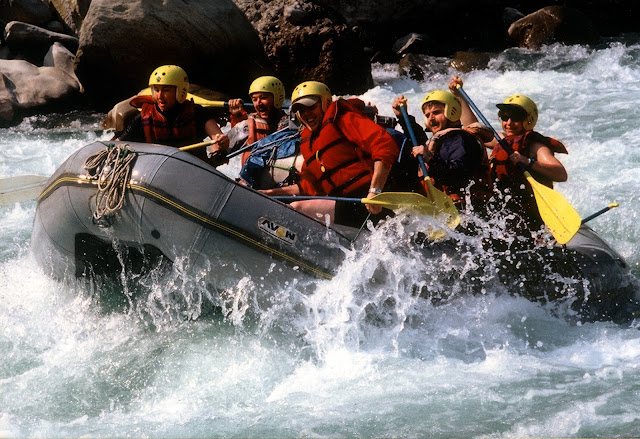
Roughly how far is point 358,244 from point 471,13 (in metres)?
12.3

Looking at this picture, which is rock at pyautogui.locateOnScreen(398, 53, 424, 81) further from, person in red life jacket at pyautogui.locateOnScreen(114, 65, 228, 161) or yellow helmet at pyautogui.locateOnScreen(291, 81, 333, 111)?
yellow helmet at pyautogui.locateOnScreen(291, 81, 333, 111)

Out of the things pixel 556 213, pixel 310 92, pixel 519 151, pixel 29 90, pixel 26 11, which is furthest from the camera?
pixel 26 11

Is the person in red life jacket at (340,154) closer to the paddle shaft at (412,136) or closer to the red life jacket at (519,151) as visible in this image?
the paddle shaft at (412,136)

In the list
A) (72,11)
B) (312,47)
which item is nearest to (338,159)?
(312,47)

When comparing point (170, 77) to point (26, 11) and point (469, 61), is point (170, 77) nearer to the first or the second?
point (469, 61)

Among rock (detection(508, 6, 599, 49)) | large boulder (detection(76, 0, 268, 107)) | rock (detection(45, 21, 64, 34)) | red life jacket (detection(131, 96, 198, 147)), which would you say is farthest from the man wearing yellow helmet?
rock (detection(45, 21, 64, 34))

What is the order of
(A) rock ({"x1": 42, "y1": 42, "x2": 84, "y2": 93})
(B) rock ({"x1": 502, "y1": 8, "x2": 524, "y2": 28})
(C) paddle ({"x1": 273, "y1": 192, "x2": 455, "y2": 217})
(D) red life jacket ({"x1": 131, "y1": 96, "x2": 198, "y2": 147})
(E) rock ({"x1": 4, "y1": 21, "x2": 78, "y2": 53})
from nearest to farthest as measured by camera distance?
(C) paddle ({"x1": 273, "y1": 192, "x2": 455, "y2": 217})
(D) red life jacket ({"x1": 131, "y1": 96, "x2": 198, "y2": 147})
(A) rock ({"x1": 42, "y1": 42, "x2": 84, "y2": 93})
(E) rock ({"x1": 4, "y1": 21, "x2": 78, "y2": 53})
(B) rock ({"x1": 502, "y1": 8, "x2": 524, "y2": 28})

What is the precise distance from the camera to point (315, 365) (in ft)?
15.3

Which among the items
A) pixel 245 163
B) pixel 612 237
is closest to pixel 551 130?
pixel 612 237

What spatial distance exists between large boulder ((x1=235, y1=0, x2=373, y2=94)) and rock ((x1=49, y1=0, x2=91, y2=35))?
3304 millimetres

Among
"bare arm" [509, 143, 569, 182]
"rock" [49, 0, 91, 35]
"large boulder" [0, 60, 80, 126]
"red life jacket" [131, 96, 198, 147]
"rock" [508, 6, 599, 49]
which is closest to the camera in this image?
"bare arm" [509, 143, 569, 182]

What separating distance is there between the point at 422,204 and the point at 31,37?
1019 centimetres

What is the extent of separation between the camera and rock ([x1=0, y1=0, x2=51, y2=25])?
13367mm

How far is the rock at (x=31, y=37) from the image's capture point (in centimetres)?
1274
